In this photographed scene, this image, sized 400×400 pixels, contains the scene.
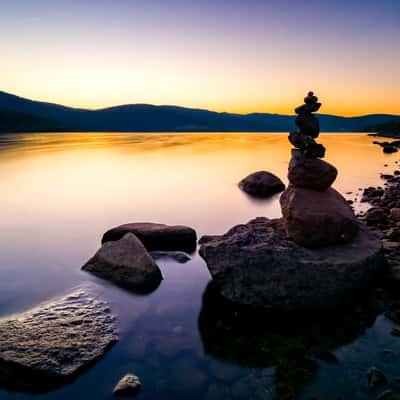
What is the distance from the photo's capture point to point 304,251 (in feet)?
32.1

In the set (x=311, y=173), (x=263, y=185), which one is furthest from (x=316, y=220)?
(x=263, y=185)

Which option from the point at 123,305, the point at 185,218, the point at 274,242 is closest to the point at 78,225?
the point at 185,218

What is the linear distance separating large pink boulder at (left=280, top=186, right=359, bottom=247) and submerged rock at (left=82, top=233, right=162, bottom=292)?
461 cm

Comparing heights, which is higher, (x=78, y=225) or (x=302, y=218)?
(x=302, y=218)

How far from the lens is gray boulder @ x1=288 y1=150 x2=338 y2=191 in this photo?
10.9 m

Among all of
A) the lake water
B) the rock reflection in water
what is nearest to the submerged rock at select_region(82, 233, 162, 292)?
the lake water

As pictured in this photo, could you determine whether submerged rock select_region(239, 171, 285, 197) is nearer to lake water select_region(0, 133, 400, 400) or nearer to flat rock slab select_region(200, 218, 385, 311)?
lake water select_region(0, 133, 400, 400)

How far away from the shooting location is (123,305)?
9.62 meters

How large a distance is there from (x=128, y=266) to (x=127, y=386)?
4784 millimetres

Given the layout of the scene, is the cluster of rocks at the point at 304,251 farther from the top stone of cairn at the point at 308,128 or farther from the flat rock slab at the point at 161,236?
the flat rock slab at the point at 161,236

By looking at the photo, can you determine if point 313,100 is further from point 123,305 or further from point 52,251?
point 52,251

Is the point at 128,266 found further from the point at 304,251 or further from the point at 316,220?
the point at 316,220

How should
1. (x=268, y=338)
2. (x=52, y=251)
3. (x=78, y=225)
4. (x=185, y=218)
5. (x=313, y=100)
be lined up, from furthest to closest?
(x=185, y=218) < (x=78, y=225) < (x=52, y=251) < (x=313, y=100) < (x=268, y=338)

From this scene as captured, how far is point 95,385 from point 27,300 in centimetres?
468
